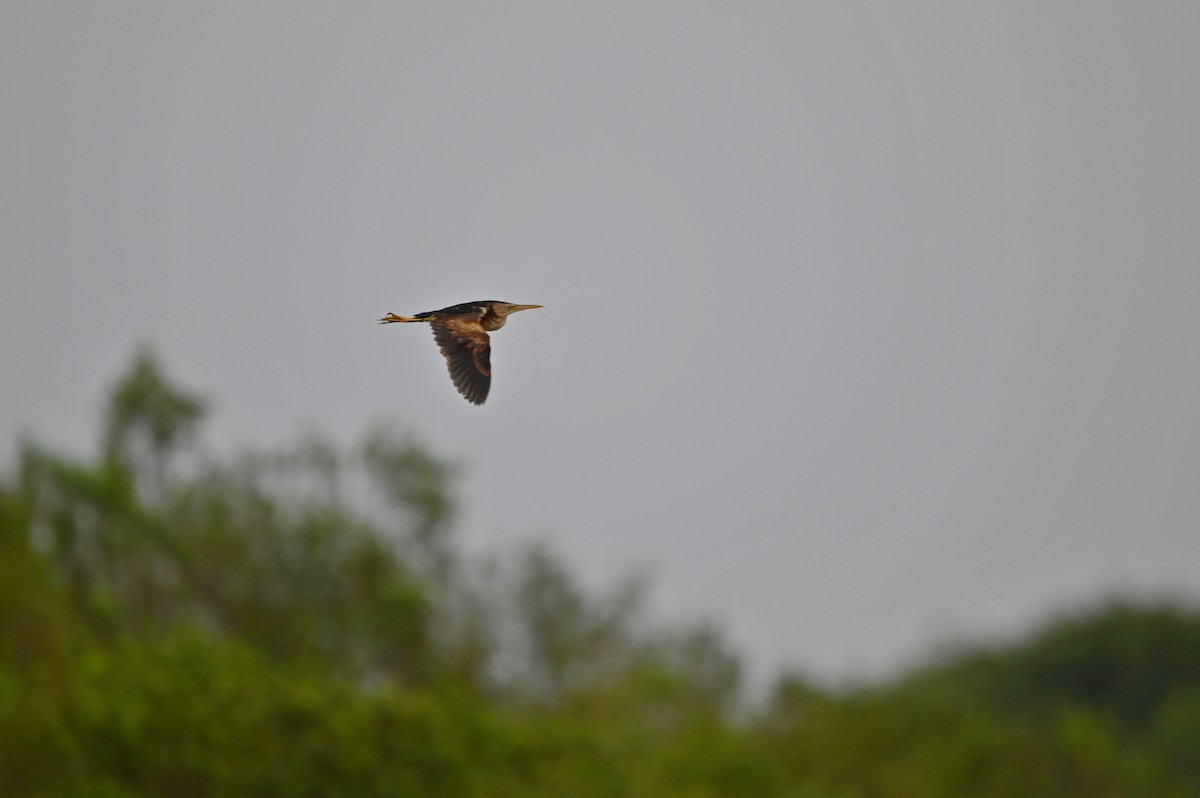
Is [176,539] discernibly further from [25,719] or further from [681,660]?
[681,660]

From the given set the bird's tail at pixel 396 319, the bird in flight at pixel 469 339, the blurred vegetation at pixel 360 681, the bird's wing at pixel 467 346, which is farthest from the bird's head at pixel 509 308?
the blurred vegetation at pixel 360 681

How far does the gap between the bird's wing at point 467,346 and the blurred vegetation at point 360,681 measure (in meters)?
13.4

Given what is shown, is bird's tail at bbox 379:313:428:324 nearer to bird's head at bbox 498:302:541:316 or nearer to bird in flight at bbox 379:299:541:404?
bird in flight at bbox 379:299:541:404

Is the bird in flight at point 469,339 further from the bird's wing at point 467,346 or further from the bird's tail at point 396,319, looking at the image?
the bird's tail at point 396,319

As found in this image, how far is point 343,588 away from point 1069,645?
58652 mm

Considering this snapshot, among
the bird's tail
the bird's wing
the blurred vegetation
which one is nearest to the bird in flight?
the bird's wing

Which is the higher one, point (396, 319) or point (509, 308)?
point (509, 308)

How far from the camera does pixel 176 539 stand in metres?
50.2

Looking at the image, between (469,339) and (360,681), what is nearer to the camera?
(469,339)

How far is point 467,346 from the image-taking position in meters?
22.0

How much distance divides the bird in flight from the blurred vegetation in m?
13.4

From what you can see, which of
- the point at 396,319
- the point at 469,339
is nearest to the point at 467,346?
the point at 469,339

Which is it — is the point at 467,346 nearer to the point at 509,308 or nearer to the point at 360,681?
the point at 509,308

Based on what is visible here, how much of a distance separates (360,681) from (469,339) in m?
29.0
